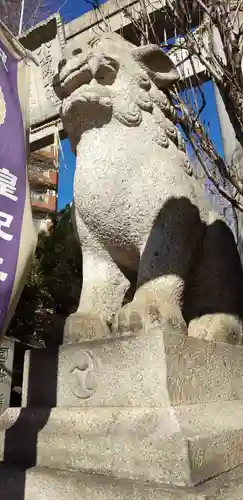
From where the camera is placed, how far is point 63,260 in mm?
5734

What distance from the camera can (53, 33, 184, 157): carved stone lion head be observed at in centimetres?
190

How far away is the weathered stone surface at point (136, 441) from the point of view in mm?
1261

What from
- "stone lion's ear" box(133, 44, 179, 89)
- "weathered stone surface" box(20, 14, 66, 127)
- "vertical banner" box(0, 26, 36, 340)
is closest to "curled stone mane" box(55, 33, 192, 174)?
"stone lion's ear" box(133, 44, 179, 89)

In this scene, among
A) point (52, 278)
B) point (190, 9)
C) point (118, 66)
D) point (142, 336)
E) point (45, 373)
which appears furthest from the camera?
point (52, 278)

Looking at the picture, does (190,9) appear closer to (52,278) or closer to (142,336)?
(142,336)

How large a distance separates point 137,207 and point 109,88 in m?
0.62

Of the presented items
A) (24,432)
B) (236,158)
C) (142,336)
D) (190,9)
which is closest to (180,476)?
(142,336)

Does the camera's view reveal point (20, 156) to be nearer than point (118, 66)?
Yes

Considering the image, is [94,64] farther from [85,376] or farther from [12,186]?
[85,376]

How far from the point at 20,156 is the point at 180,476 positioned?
1.24 metres

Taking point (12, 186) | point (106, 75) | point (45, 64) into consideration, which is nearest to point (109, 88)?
point (106, 75)

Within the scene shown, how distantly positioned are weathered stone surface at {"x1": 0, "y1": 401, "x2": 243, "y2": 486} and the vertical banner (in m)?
0.51

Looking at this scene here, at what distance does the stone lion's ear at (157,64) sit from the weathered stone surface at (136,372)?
4.44 ft

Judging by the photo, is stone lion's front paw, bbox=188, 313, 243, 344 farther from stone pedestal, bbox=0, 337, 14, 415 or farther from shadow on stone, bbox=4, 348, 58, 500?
stone pedestal, bbox=0, 337, 14, 415
